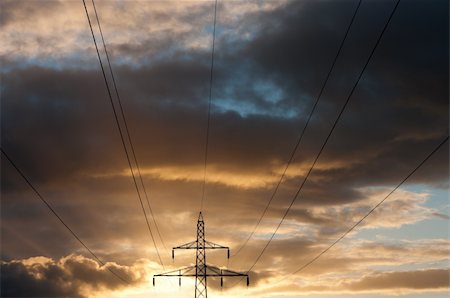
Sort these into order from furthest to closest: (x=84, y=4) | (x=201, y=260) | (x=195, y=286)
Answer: (x=201, y=260), (x=195, y=286), (x=84, y=4)

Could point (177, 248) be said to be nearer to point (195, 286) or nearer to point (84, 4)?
point (195, 286)

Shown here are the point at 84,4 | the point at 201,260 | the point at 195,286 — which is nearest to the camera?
the point at 84,4

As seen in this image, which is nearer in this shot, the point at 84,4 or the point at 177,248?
the point at 84,4

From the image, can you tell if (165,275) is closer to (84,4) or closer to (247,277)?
(247,277)

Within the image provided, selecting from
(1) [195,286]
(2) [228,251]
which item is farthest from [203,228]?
(1) [195,286]

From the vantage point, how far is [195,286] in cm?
6544

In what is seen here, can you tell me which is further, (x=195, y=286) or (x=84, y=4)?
(x=195, y=286)

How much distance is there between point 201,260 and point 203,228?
4781 mm

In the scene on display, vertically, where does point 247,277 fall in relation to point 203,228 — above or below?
below

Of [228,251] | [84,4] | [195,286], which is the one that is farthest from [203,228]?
[84,4]

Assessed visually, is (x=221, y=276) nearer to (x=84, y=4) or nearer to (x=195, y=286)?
(x=195, y=286)

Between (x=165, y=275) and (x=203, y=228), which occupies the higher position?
(x=203, y=228)

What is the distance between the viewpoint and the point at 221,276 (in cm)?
6794

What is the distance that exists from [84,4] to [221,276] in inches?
1712
